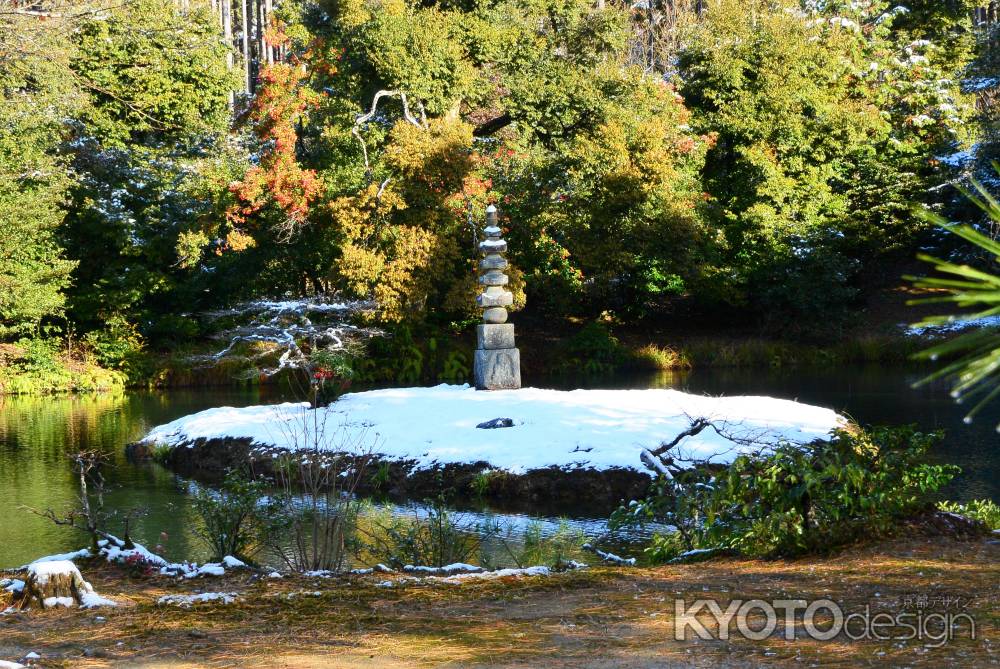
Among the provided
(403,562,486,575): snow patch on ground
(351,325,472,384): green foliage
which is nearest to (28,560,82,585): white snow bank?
(403,562,486,575): snow patch on ground

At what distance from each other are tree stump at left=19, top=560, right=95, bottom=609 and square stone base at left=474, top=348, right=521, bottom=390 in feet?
34.6

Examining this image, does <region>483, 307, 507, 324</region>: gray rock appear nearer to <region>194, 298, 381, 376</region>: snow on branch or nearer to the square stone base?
the square stone base

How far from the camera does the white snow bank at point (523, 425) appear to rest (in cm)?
1159

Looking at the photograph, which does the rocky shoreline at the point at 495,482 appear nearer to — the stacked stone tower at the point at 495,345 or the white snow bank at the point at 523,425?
the white snow bank at the point at 523,425

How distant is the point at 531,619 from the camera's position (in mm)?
4477

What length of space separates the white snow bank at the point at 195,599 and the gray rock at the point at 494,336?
410 inches

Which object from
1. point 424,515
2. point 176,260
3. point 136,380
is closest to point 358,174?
point 176,260

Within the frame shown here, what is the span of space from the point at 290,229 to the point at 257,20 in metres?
23.3

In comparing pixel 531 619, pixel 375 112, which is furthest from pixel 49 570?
pixel 375 112

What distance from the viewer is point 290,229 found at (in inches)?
899

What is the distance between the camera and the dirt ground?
382cm

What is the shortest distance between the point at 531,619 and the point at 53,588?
2.36 metres

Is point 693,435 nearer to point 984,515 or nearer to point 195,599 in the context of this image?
point 984,515

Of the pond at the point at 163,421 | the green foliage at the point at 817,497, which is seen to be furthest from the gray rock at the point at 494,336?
the green foliage at the point at 817,497
